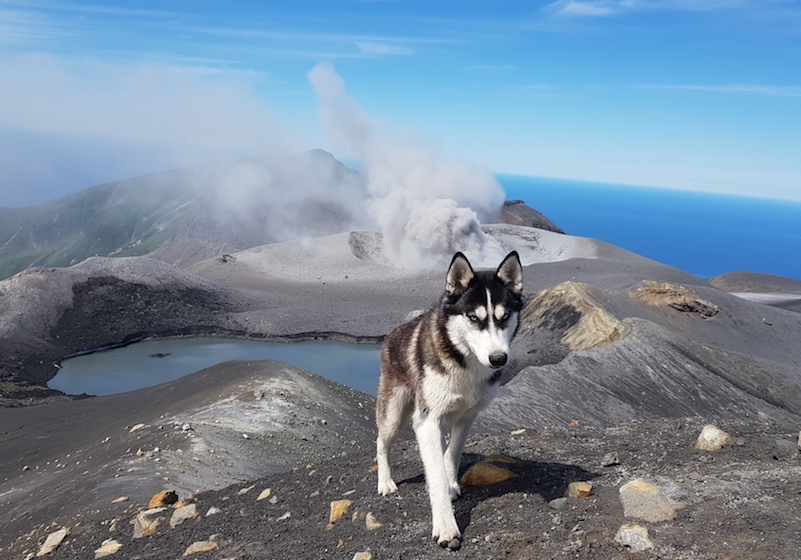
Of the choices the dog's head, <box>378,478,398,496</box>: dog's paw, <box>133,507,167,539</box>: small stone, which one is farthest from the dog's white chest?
<box>133,507,167,539</box>: small stone

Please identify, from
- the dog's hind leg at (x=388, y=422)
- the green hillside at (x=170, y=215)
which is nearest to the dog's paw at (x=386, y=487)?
the dog's hind leg at (x=388, y=422)

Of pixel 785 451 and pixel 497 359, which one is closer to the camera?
pixel 497 359

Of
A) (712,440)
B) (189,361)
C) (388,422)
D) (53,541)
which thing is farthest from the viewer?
(189,361)

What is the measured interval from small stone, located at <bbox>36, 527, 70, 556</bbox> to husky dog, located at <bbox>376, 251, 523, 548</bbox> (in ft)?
16.9

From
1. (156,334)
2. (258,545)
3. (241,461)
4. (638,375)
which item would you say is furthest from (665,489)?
(156,334)

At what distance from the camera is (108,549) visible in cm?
691

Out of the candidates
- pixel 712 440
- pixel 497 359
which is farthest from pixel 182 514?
pixel 712 440

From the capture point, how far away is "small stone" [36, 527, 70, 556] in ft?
25.4

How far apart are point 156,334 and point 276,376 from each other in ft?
87.3

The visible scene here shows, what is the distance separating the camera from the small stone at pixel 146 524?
278 inches

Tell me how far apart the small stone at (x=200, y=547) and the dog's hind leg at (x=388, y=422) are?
170cm

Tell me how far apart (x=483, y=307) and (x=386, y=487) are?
2.50 m

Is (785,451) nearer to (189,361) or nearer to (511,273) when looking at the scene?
(511,273)

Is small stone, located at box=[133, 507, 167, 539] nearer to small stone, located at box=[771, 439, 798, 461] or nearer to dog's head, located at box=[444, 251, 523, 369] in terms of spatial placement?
dog's head, located at box=[444, 251, 523, 369]
